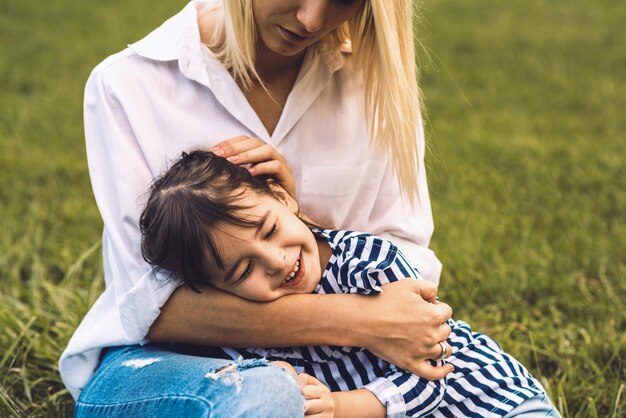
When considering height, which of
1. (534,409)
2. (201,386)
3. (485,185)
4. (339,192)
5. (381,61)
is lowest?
(485,185)

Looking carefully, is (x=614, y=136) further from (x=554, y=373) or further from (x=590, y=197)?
(x=554, y=373)

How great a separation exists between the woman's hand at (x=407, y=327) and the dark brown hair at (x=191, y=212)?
393 mm

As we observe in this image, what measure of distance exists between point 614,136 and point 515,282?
2.18 m

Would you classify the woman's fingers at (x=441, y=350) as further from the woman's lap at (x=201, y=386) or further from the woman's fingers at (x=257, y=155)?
the woman's fingers at (x=257, y=155)

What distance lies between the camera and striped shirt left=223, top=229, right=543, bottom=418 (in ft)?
7.02

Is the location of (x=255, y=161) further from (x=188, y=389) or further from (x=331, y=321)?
(x=188, y=389)

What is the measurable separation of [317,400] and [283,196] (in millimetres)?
590

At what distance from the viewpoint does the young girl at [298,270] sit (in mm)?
2057

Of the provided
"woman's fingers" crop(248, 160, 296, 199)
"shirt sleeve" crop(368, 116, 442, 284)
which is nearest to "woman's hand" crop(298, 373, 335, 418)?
"woman's fingers" crop(248, 160, 296, 199)

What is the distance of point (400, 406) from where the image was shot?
2.05m

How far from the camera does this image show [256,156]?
2248 millimetres

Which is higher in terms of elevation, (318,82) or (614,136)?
(318,82)

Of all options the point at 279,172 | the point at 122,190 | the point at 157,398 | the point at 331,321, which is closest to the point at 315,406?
the point at 331,321

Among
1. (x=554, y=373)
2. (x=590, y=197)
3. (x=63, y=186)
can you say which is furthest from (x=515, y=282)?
(x=63, y=186)
